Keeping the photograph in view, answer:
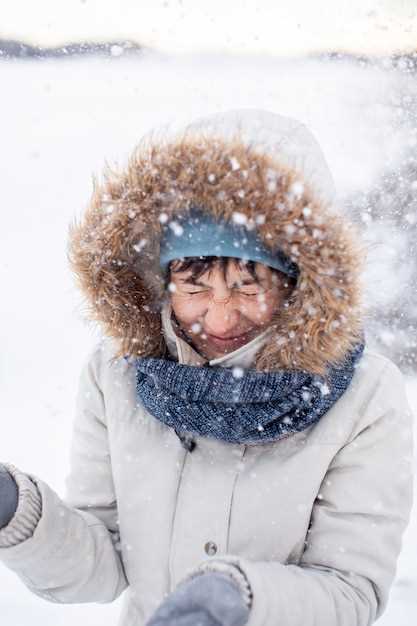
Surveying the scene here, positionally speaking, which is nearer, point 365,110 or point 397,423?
point 397,423

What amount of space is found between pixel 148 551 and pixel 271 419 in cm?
39

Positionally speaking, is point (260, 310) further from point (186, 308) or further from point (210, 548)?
point (210, 548)

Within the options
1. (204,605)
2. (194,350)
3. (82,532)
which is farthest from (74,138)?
(204,605)

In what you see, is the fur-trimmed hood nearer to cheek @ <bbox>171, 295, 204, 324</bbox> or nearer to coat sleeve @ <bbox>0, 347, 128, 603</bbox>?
cheek @ <bbox>171, 295, 204, 324</bbox>

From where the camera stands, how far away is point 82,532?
4.00 ft

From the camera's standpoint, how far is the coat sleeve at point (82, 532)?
45.4 inches

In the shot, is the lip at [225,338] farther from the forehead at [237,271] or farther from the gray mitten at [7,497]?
the gray mitten at [7,497]

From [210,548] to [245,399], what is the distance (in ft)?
0.98

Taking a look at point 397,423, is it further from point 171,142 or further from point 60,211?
point 60,211

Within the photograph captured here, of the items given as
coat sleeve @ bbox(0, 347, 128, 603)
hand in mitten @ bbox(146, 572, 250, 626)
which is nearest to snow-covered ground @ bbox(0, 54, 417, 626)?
coat sleeve @ bbox(0, 347, 128, 603)

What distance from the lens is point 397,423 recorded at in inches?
45.0

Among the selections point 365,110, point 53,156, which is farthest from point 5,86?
point 365,110

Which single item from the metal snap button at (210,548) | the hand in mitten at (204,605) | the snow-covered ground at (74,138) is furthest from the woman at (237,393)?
the snow-covered ground at (74,138)

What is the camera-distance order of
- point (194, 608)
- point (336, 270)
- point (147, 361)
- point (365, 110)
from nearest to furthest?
point (194, 608) < point (336, 270) < point (147, 361) < point (365, 110)
